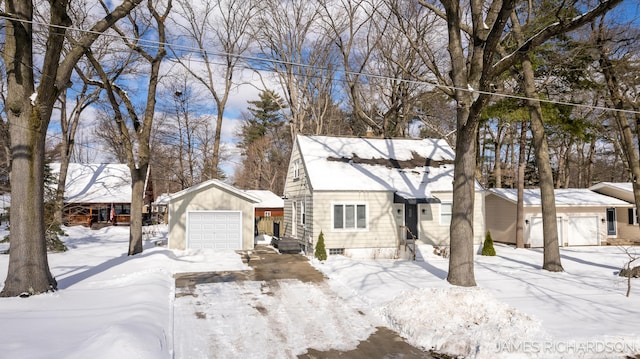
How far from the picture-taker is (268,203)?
34.4 meters

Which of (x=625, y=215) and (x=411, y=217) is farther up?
(x=411, y=217)

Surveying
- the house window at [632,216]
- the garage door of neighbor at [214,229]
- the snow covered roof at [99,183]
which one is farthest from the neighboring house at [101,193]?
the house window at [632,216]

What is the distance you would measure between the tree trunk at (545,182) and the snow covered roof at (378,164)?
5092mm

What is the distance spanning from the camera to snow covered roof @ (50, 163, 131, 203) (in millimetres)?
33531

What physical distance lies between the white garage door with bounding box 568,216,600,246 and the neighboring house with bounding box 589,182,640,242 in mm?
2577

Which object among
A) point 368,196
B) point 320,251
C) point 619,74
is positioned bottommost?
point 320,251

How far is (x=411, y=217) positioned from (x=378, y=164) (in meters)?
3.01

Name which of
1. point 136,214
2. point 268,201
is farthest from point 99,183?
point 136,214

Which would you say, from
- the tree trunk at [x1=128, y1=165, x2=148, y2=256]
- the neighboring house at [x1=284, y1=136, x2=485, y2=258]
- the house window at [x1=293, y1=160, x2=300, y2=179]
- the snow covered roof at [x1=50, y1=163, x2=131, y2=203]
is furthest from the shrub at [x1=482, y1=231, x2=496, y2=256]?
the snow covered roof at [x1=50, y1=163, x2=131, y2=203]

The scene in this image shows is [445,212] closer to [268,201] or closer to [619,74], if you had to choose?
[619,74]

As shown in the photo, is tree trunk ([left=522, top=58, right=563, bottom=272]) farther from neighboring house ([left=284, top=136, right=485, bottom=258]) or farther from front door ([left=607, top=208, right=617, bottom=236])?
front door ([left=607, top=208, right=617, bottom=236])

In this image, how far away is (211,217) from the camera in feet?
62.4

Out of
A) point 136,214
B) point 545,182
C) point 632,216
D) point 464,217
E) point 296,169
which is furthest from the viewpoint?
point 632,216

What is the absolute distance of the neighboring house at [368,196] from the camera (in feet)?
57.7
